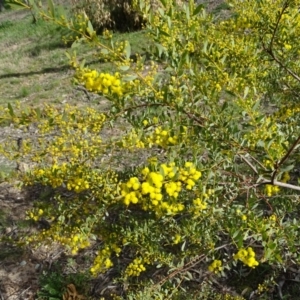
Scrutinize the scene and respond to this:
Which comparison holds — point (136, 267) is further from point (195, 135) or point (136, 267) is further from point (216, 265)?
point (195, 135)

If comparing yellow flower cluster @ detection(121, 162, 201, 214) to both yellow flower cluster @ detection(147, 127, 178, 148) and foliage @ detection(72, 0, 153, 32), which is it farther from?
foliage @ detection(72, 0, 153, 32)

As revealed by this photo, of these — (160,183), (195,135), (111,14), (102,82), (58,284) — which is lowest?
(111,14)

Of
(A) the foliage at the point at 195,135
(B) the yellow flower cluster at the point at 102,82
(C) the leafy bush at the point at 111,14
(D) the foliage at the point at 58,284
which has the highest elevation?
(B) the yellow flower cluster at the point at 102,82

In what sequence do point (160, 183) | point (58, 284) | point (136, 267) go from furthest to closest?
point (58, 284) < point (136, 267) < point (160, 183)

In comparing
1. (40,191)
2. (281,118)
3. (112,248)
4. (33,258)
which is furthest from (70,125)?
(40,191)

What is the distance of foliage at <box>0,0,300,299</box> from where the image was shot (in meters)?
1.58

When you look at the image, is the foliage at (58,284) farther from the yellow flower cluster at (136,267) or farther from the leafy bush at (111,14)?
the leafy bush at (111,14)

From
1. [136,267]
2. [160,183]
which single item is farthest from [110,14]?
[160,183]

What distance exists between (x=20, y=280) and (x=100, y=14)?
5.82 metres

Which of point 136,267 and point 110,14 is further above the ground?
point 136,267

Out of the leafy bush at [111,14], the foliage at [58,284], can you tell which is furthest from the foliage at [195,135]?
the leafy bush at [111,14]

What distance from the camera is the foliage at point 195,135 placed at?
1584 millimetres

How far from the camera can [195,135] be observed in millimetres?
1775

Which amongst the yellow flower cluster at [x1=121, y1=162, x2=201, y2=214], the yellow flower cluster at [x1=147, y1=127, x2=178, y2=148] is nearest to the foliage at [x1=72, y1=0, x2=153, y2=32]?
the yellow flower cluster at [x1=147, y1=127, x2=178, y2=148]
